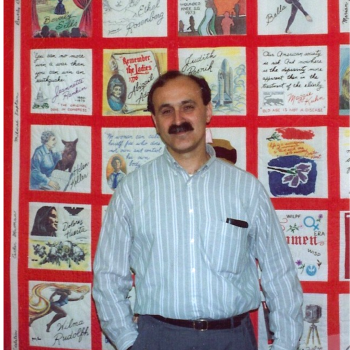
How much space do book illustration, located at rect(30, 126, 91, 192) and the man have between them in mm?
409

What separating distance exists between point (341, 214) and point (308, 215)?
0.43 ft

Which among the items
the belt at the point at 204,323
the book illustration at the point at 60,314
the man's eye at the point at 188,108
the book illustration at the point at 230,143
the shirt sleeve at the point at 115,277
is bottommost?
the book illustration at the point at 60,314

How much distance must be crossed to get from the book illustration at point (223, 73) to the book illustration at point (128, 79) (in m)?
0.14

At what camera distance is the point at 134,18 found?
2125 millimetres

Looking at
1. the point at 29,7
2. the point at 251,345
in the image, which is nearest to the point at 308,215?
the point at 251,345

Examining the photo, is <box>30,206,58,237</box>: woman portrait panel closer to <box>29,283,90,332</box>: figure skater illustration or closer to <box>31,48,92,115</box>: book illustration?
<box>29,283,90,332</box>: figure skater illustration

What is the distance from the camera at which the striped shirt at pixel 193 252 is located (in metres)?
1.70

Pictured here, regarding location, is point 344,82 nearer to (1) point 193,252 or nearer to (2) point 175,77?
(2) point 175,77

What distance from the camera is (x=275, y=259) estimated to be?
1770mm

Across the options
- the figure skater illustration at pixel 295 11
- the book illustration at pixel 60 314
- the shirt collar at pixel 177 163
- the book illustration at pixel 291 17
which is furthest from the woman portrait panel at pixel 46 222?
the figure skater illustration at pixel 295 11

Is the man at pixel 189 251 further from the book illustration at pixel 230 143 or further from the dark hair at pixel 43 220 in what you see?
the dark hair at pixel 43 220

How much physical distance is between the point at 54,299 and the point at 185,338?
771 mm

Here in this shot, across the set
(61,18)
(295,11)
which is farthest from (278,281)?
(61,18)

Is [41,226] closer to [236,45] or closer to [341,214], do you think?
[236,45]
